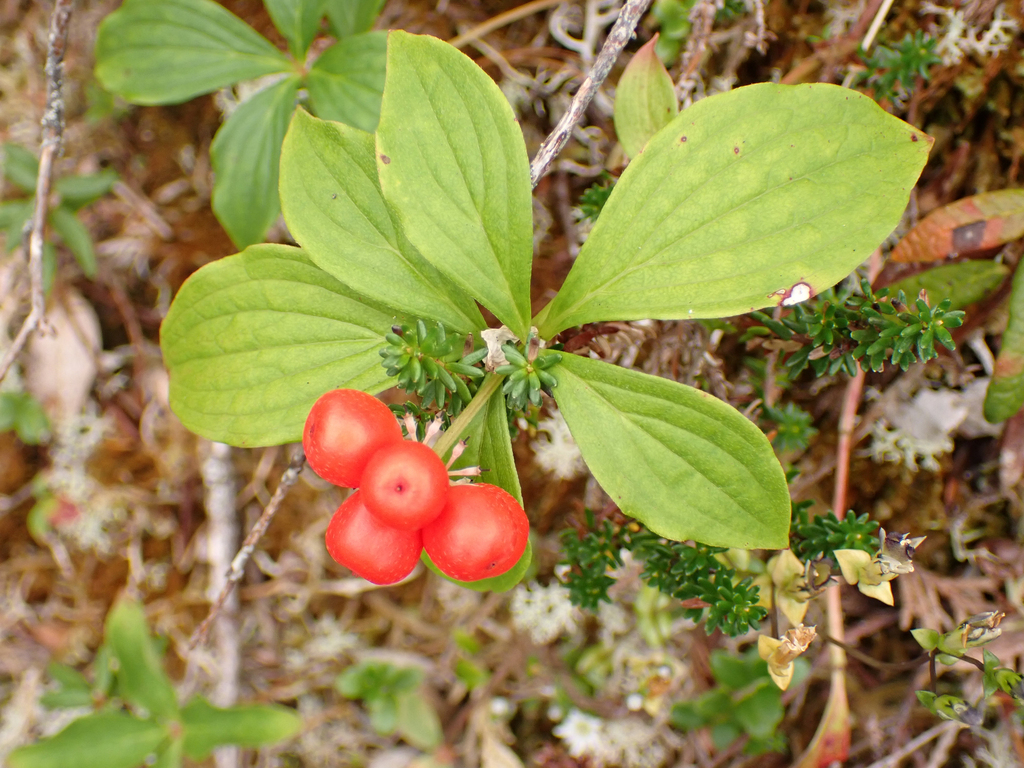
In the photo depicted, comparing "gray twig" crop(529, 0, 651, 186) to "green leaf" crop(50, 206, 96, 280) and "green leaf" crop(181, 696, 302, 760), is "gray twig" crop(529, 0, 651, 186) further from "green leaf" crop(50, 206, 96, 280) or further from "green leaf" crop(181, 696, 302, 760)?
"green leaf" crop(181, 696, 302, 760)

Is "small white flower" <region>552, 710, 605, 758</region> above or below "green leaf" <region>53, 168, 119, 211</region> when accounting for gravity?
below

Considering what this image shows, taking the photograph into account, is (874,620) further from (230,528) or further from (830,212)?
(230,528)

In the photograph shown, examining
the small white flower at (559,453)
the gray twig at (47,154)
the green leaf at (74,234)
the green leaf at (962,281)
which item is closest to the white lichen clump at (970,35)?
the green leaf at (962,281)

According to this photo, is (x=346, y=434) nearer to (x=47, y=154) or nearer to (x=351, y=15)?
(x=351, y=15)

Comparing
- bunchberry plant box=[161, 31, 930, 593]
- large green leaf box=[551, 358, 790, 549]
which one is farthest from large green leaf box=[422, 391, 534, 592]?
large green leaf box=[551, 358, 790, 549]

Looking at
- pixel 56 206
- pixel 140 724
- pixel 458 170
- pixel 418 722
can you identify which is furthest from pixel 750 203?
pixel 140 724

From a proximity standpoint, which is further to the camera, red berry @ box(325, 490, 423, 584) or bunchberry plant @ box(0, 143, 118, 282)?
bunchberry plant @ box(0, 143, 118, 282)
